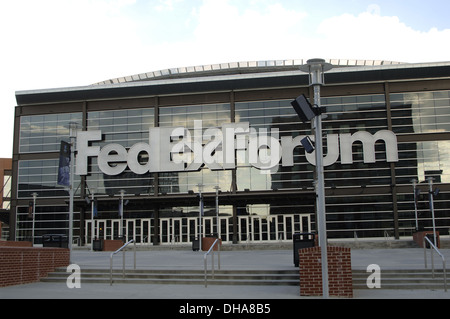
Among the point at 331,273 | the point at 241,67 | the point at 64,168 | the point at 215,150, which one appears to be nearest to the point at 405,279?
the point at 331,273

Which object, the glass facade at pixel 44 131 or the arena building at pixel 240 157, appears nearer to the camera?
the arena building at pixel 240 157

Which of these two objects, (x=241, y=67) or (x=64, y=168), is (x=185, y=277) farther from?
(x=241, y=67)

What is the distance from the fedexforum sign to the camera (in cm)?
4641

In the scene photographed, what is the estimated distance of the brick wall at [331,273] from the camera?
1298 cm

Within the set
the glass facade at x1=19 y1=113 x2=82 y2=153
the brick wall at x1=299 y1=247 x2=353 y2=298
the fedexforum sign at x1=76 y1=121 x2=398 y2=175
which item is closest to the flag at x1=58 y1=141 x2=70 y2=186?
the brick wall at x1=299 y1=247 x2=353 y2=298

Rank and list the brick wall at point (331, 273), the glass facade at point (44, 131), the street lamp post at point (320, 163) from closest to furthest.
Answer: the street lamp post at point (320, 163) < the brick wall at point (331, 273) < the glass facade at point (44, 131)

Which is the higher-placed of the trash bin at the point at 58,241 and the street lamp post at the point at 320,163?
the street lamp post at the point at 320,163

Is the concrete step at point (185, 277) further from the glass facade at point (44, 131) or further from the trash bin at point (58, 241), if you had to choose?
the glass facade at point (44, 131)

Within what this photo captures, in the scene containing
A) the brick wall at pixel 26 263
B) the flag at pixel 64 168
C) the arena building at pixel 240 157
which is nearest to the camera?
the brick wall at pixel 26 263

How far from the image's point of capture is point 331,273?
1307 centimetres

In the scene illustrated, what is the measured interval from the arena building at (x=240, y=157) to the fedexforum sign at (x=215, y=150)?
0.10 m

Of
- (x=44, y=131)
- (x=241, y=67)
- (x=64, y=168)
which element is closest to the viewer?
(x=64, y=168)

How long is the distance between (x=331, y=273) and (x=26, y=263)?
10035 millimetres

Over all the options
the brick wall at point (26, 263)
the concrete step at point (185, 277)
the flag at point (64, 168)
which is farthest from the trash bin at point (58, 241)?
the concrete step at point (185, 277)
